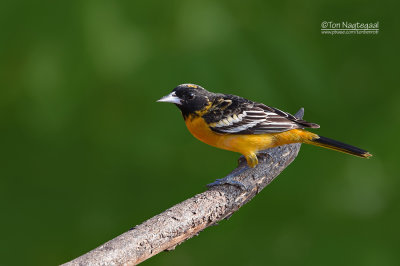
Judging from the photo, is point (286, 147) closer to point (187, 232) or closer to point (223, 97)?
point (223, 97)

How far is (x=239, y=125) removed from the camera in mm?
3471

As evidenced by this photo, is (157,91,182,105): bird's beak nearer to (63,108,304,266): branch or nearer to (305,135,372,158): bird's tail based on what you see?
(63,108,304,266): branch

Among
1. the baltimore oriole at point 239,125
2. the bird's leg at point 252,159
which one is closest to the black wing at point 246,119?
the baltimore oriole at point 239,125

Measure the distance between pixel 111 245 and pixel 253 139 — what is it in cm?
124

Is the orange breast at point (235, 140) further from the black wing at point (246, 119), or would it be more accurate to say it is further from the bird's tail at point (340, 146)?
the bird's tail at point (340, 146)

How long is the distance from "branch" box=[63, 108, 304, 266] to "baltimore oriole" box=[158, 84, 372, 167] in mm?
149

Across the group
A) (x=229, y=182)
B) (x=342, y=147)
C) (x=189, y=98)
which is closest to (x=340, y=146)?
(x=342, y=147)

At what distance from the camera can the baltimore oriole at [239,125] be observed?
3439 millimetres

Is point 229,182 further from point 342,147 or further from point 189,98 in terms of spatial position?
point 342,147

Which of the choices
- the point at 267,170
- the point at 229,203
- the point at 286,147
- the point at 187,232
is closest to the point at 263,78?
the point at 286,147

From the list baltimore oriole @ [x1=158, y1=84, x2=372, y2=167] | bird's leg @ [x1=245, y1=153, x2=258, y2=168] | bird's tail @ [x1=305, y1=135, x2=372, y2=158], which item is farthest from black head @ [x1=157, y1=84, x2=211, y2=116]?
bird's tail @ [x1=305, y1=135, x2=372, y2=158]

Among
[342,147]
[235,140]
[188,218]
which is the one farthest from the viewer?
[235,140]

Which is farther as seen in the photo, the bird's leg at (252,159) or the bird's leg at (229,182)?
the bird's leg at (252,159)

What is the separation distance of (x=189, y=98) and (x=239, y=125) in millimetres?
367
